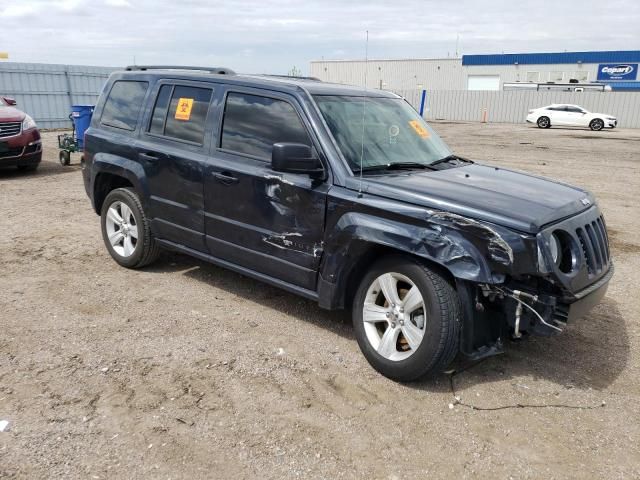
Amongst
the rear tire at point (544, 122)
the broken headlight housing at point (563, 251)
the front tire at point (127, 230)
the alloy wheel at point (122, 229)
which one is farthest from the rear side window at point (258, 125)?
the rear tire at point (544, 122)

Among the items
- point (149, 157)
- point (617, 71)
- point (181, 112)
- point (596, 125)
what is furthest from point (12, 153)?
point (617, 71)

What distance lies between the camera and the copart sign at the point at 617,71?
5247cm

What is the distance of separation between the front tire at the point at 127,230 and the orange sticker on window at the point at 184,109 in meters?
1.02

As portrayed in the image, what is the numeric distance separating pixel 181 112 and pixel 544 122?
3166cm

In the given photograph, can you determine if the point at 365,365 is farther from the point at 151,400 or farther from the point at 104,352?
the point at 104,352

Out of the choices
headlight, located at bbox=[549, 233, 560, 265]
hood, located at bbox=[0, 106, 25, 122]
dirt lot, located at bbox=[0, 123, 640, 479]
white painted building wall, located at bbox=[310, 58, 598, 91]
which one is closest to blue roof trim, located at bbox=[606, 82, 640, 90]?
white painted building wall, located at bbox=[310, 58, 598, 91]

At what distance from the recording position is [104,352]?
4160mm

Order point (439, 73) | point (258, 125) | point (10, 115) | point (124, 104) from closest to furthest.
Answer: point (258, 125) < point (124, 104) < point (10, 115) < point (439, 73)

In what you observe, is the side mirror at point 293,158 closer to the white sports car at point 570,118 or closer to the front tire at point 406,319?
the front tire at point 406,319

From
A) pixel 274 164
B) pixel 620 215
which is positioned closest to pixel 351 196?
pixel 274 164

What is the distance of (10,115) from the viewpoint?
11.6 metres

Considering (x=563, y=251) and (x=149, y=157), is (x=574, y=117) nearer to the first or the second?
(x=149, y=157)

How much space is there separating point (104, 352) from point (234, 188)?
1589 mm

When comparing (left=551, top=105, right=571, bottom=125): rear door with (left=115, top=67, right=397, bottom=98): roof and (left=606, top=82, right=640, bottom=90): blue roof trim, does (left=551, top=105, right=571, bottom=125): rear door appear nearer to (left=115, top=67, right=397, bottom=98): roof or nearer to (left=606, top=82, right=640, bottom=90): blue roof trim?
(left=606, top=82, right=640, bottom=90): blue roof trim
